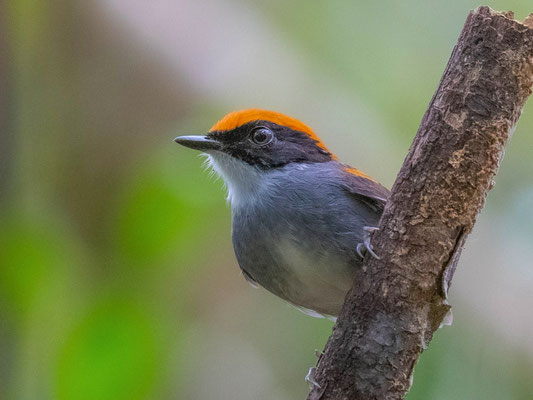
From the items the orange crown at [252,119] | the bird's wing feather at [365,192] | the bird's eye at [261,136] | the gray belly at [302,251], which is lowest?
the gray belly at [302,251]

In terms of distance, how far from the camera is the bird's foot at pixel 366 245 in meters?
3.13

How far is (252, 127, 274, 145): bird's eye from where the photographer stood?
4371 millimetres

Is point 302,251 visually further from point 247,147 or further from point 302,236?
point 247,147

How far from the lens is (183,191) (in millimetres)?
4008

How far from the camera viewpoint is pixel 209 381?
20.2ft

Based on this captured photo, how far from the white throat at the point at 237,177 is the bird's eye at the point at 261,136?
156mm

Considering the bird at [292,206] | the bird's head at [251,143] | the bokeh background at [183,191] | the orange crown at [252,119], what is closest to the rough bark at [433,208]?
the bird at [292,206]

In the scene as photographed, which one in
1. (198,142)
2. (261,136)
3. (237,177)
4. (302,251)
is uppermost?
(261,136)

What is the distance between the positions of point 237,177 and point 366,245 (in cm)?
136

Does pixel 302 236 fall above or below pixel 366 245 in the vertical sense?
below

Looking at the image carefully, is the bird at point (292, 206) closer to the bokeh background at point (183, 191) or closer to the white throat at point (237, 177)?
the white throat at point (237, 177)

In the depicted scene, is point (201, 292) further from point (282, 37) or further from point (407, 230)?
point (407, 230)

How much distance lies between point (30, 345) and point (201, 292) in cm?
196

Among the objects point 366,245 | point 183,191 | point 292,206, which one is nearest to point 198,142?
point 183,191
